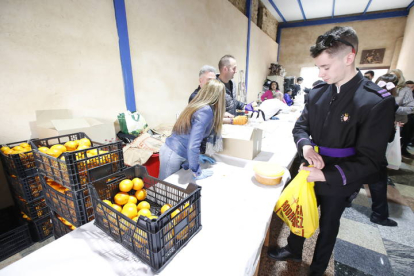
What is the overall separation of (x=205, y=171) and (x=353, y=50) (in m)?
1.12

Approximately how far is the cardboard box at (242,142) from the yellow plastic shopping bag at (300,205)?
0.48 meters

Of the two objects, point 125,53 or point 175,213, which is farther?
point 125,53

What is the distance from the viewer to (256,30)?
671 centimetres

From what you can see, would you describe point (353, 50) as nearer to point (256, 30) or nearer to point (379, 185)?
point (379, 185)

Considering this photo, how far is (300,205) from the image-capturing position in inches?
44.3

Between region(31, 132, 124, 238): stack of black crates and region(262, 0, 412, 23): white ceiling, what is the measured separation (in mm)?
7777

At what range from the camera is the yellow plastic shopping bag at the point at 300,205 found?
1125mm

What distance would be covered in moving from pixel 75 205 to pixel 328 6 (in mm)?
9103

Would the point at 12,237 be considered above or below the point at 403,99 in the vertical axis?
below

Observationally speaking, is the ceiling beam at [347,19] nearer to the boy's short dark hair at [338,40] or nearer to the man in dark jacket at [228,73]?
the man in dark jacket at [228,73]

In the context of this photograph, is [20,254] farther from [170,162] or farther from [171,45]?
[171,45]

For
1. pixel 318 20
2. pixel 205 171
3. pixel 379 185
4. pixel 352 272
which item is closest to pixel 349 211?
pixel 379 185

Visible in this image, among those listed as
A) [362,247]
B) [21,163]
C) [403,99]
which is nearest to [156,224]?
[21,163]

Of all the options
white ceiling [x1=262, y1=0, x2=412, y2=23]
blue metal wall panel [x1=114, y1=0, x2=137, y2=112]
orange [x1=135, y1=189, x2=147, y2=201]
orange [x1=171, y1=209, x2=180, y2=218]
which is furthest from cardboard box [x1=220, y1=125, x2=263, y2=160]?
white ceiling [x1=262, y1=0, x2=412, y2=23]
